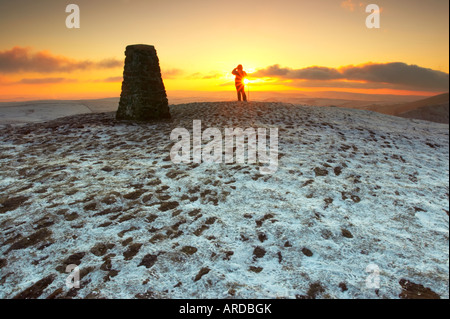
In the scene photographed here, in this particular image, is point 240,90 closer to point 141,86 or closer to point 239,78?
point 239,78

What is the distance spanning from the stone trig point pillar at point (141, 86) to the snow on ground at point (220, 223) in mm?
4195

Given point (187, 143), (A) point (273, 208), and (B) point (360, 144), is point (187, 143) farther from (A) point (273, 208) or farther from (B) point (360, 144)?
(B) point (360, 144)

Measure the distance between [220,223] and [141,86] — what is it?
11012 mm

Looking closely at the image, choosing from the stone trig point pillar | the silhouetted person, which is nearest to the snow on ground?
the stone trig point pillar

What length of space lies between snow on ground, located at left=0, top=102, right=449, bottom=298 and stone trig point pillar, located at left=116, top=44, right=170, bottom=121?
4.20 meters

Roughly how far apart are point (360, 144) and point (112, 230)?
35.5 ft

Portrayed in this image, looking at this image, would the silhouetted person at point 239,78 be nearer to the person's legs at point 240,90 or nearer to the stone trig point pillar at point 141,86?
the person's legs at point 240,90

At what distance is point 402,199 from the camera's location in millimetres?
7516

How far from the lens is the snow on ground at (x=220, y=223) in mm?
4238

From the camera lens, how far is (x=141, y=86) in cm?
1440

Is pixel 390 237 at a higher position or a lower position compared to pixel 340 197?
lower

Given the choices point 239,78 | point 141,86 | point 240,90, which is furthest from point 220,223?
point 240,90
